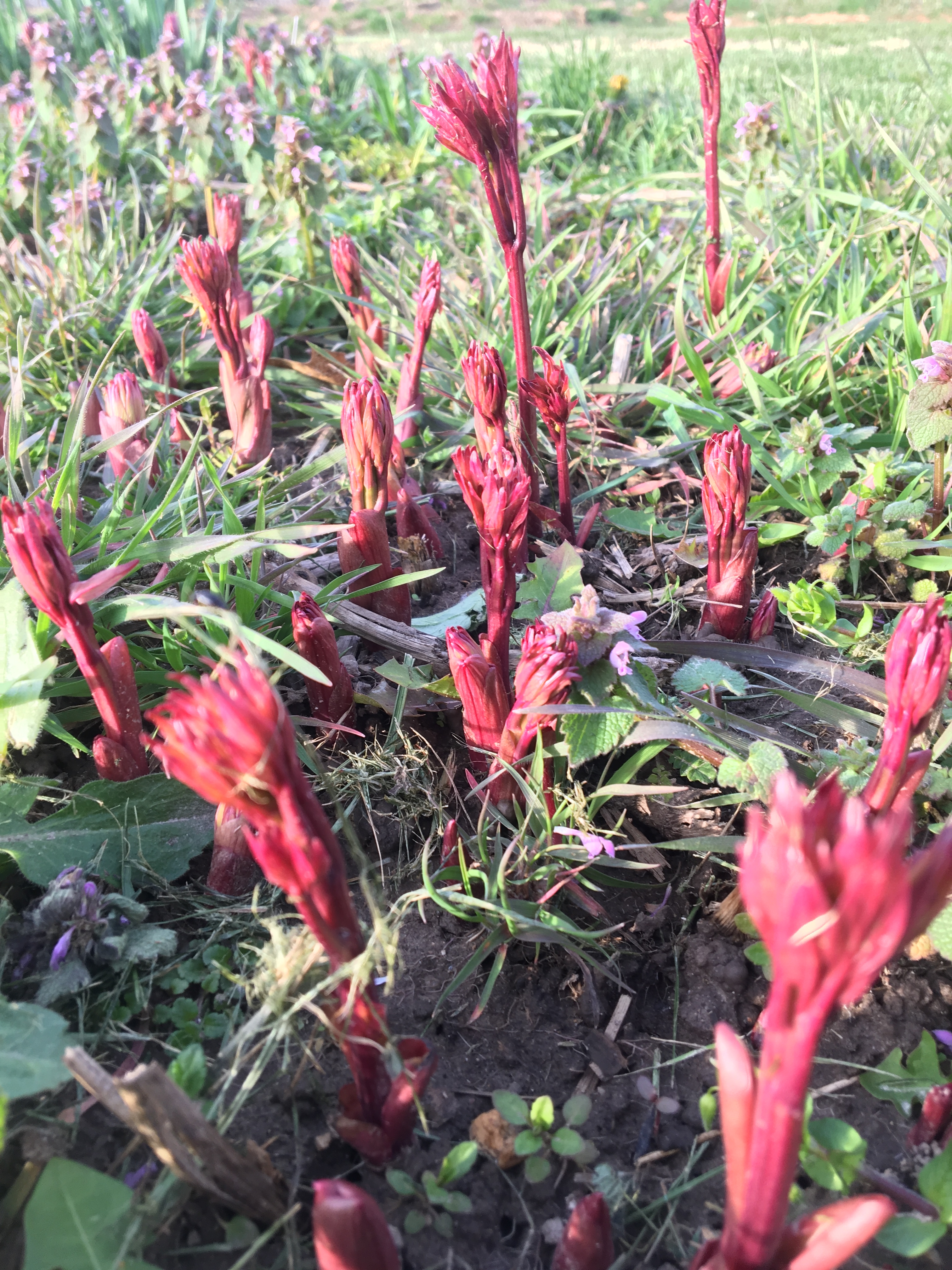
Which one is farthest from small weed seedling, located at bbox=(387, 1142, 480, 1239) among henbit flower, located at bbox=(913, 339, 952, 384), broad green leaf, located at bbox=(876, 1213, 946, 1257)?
henbit flower, located at bbox=(913, 339, 952, 384)

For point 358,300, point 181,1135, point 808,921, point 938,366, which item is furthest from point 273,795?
point 358,300

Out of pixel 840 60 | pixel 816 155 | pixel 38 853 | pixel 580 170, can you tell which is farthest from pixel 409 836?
pixel 840 60

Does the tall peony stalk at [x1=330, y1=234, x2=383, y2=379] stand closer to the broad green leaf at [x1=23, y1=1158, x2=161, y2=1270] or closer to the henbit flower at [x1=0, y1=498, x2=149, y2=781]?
the henbit flower at [x1=0, y1=498, x2=149, y2=781]

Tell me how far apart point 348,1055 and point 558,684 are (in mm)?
646

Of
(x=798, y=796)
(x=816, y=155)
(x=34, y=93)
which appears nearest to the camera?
(x=798, y=796)

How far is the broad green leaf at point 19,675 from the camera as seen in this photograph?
1.50 m

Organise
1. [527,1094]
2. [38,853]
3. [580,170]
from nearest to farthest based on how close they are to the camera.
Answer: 1. [527,1094]
2. [38,853]
3. [580,170]

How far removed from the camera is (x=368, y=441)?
196 cm

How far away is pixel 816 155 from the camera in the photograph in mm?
4055

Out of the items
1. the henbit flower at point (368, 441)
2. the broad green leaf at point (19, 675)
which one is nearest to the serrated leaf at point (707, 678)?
the henbit flower at point (368, 441)

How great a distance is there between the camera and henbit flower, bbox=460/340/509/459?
1986 mm

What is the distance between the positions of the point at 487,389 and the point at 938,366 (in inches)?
40.0

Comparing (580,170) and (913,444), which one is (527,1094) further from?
(580,170)

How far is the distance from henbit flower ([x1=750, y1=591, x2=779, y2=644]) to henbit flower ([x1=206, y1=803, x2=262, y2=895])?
1175 mm
